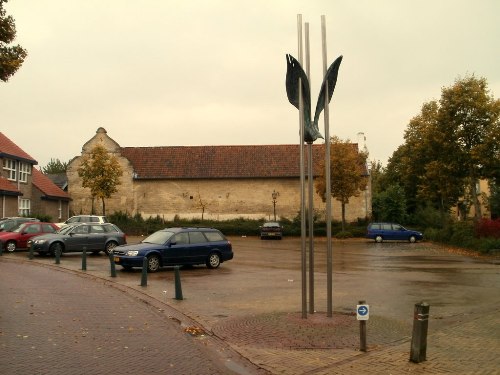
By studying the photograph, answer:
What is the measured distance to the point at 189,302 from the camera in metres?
12.7

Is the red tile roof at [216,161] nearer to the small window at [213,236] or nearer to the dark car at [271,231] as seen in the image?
the dark car at [271,231]

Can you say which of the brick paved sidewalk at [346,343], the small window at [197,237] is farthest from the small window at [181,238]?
the brick paved sidewalk at [346,343]

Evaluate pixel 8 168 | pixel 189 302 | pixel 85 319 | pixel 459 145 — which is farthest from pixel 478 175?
pixel 8 168

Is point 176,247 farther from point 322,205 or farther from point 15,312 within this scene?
point 322,205

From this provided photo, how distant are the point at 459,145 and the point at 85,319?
90.0ft

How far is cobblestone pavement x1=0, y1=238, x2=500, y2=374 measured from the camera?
745cm

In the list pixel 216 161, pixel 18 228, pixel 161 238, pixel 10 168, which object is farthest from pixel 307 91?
pixel 216 161

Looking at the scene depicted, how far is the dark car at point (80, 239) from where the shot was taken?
23.0 m

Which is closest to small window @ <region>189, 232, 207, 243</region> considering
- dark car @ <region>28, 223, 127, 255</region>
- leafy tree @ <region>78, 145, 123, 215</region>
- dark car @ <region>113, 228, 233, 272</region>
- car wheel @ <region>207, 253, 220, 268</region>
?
dark car @ <region>113, 228, 233, 272</region>

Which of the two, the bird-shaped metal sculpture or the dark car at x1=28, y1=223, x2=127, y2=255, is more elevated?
the bird-shaped metal sculpture

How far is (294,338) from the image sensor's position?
894cm

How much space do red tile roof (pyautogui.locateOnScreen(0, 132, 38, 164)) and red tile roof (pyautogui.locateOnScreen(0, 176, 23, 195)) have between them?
1.78 meters

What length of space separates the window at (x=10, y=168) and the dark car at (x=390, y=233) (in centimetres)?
2709

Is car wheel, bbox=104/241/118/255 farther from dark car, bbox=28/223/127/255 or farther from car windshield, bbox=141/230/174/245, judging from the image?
car windshield, bbox=141/230/174/245
